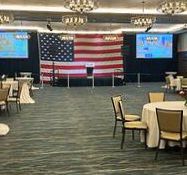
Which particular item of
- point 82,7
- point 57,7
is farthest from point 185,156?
point 57,7

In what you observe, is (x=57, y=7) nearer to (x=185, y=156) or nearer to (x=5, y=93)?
(x=5, y=93)

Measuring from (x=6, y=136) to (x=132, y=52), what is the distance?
60.4 ft

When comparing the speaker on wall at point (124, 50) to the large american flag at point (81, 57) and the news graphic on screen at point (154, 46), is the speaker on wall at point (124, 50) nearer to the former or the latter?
the large american flag at point (81, 57)

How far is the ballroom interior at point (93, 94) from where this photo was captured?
18.7ft

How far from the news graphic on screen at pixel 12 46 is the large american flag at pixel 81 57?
3.67 feet

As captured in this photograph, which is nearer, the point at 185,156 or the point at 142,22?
the point at 185,156

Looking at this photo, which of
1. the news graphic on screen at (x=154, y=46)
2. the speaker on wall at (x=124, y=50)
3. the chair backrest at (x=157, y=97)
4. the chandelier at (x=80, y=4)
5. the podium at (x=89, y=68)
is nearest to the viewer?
the chandelier at (x=80, y=4)

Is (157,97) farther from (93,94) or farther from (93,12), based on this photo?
(93,94)

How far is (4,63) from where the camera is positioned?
23.7 m

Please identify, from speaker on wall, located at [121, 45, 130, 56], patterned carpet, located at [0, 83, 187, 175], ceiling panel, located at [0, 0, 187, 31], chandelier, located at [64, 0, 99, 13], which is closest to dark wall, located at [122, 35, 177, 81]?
speaker on wall, located at [121, 45, 130, 56]

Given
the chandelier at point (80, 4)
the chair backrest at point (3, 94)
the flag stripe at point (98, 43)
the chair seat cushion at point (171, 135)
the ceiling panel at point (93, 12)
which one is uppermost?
the ceiling panel at point (93, 12)

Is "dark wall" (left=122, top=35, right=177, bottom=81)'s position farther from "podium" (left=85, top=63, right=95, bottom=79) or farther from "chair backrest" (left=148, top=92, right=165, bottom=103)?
"chair backrest" (left=148, top=92, right=165, bottom=103)

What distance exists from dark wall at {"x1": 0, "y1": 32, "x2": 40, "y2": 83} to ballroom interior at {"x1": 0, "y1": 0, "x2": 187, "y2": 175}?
7 centimetres

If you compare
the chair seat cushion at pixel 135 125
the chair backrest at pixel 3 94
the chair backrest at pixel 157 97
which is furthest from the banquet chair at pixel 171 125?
the chair backrest at pixel 3 94
